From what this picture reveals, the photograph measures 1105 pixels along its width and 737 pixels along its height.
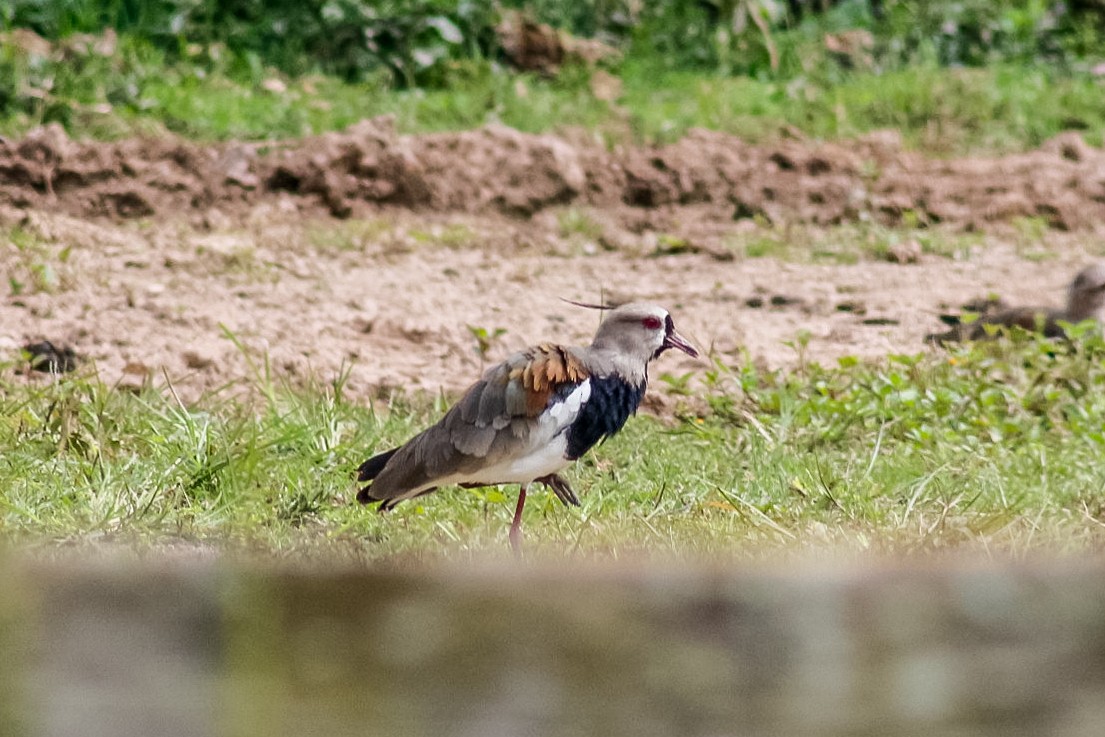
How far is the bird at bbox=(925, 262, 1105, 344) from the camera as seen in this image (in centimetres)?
609

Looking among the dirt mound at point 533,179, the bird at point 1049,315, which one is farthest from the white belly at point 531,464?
the dirt mound at point 533,179

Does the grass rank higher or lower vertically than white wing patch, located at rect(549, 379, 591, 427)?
lower

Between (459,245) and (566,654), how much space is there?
244 inches

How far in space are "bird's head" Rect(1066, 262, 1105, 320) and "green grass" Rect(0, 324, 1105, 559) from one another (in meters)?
0.74

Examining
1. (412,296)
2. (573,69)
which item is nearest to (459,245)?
(412,296)

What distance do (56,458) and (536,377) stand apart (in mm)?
1399

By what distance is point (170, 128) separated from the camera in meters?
8.36

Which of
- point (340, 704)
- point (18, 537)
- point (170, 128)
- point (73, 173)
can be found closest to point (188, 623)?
point (340, 704)

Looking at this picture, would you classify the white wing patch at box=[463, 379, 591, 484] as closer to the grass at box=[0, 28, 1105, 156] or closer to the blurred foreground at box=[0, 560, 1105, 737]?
the blurred foreground at box=[0, 560, 1105, 737]

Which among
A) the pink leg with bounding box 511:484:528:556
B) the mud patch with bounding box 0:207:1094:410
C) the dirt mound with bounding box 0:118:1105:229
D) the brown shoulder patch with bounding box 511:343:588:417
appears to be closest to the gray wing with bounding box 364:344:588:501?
the brown shoulder patch with bounding box 511:343:588:417

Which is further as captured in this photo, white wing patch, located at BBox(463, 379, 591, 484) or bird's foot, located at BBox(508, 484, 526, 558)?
white wing patch, located at BBox(463, 379, 591, 484)

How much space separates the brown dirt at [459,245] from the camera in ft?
19.0

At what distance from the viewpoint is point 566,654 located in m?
1.41

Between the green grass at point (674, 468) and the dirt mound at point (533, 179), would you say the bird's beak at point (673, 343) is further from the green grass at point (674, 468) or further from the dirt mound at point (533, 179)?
the dirt mound at point (533, 179)
